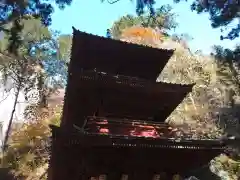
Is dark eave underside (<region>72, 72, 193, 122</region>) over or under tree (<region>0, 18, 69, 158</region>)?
under

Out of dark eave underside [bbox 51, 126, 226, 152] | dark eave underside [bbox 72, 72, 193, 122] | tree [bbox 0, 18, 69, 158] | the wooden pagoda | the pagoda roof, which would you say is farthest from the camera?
tree [bbox 0, 18, 69, 158]

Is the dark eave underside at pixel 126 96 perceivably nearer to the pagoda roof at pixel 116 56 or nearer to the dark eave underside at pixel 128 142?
the pagoda roof at pixel 116 56

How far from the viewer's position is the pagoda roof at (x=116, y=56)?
1084 centimetres

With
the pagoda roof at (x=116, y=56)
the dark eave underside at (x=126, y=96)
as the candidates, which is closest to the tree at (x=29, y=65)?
the pagoda roof at (x=116, y=56)

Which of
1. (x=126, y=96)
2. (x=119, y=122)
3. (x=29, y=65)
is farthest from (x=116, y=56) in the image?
(x=29, y=65)

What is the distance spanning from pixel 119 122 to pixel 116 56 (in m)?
2.85

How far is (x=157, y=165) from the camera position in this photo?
885 cm

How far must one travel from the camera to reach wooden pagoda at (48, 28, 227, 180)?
809 centimetres

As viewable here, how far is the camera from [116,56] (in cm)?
1142

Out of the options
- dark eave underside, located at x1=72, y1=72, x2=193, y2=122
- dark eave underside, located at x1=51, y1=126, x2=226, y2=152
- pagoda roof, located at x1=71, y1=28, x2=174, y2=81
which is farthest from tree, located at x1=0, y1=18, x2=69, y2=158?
dark eave underside, located at x1=51, y1=126, x2=226, y2=152

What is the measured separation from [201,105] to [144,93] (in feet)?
45.8

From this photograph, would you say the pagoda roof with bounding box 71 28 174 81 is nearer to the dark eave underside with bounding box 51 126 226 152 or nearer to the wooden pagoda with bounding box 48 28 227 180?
the wooden pagoda with bounding box 48 28 227 180

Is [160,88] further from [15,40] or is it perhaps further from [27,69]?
[27,69]

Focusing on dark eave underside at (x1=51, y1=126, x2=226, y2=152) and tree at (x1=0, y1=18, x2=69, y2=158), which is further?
tree at (x1=0, y1=18, x2=69, y2=158)
